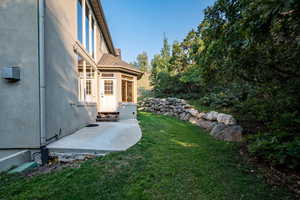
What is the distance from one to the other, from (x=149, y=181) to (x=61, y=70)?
3972 millimetres

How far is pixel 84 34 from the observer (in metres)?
5.90

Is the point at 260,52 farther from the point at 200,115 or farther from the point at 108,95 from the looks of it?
the point at 108,95

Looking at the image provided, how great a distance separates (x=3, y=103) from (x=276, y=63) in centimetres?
631

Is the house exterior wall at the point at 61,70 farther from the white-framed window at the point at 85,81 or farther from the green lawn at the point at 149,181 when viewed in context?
the green lawn at the point at 149,181

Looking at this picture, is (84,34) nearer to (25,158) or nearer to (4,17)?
(4,17)

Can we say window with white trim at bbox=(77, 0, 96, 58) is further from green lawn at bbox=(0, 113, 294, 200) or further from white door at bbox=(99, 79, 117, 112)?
green lawn at bbox=(0, 113, 294, 200)

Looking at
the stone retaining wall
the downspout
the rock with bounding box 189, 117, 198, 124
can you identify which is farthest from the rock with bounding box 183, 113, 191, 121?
the downspout

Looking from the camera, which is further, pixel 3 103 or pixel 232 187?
pixel 3 103

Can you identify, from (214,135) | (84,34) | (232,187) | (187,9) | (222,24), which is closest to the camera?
(232,187)

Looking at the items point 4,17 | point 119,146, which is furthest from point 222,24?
point 4,17

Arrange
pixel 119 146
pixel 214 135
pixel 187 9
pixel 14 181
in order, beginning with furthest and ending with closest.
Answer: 1. pixel 187 9
2. pixel 214 135
3. pixel 119 146
4. pixel 14 181

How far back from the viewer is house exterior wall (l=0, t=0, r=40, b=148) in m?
3.02

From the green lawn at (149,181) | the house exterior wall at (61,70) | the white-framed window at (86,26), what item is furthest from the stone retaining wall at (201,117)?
the white-framed window at (86,26)

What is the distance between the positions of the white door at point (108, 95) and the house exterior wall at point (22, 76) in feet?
15.3
